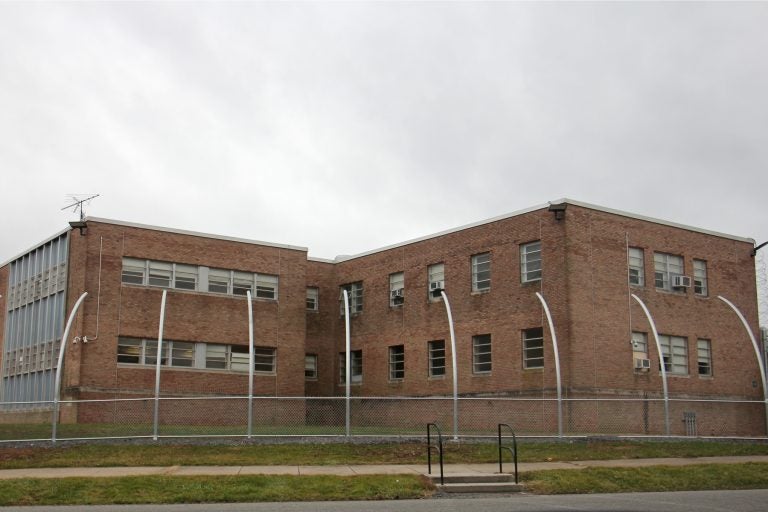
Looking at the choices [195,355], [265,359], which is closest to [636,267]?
[265,359]

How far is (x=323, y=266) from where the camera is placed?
43.7 metres

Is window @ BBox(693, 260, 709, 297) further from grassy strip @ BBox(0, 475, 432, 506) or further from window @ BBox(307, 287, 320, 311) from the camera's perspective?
grassy strip @ BBox(0, 475, 432, 506)

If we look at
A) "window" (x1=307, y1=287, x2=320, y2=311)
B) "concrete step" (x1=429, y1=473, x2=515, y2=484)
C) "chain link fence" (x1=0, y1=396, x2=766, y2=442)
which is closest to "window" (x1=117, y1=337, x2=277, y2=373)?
"chain link fence" (x1=0, y1=396, x2=766, y2=442)

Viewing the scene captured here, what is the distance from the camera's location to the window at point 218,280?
37500 millimetres

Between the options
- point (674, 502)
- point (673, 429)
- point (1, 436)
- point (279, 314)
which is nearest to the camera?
point (674, 502)

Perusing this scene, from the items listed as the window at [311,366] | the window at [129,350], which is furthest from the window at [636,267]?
the window at [129,350]

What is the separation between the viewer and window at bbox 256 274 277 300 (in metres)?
38.9

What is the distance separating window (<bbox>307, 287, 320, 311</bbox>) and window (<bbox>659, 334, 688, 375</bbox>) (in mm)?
16631

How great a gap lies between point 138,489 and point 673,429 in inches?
854

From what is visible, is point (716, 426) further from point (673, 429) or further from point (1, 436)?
point (1, 436)

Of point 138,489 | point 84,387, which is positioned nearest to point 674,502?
point 138,489

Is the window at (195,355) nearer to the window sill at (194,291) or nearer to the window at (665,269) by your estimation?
the window sill at (194,291)

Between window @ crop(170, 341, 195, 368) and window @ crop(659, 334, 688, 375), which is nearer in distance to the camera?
window @ crop(659, 334, 688, 375)

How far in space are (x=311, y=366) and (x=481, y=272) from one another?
11.2 metres
